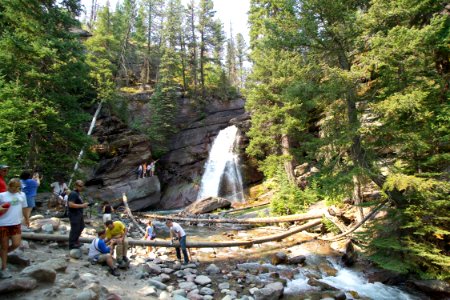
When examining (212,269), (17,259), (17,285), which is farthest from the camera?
(212,269)

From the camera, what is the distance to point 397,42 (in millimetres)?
7895

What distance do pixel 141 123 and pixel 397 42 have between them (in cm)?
2767

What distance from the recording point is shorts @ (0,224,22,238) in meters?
5.20

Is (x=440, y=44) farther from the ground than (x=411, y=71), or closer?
farther from the ground

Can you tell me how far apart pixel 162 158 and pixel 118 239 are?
24.4m

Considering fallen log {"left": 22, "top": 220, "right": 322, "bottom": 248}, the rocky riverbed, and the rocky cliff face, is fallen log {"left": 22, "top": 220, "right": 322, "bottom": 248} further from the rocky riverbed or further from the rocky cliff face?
the rocky cliff face

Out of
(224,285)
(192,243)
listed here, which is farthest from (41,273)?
(192,243)

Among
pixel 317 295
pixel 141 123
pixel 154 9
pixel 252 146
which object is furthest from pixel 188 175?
pixel 154 9

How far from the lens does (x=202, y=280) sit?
27.5 feet

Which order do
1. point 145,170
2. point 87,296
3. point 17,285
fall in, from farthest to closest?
point 145,170, point 87,296, point 17,285

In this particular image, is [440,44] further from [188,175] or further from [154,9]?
[154,9]

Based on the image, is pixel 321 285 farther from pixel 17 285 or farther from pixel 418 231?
pixel 17 285

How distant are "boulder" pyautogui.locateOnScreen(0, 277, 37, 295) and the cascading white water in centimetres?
2274

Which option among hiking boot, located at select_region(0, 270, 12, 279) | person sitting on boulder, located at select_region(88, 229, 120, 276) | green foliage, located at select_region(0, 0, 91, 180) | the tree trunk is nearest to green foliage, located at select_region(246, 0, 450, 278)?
person sitting on boulder, located at select_region(88, 229, 120, 276)
